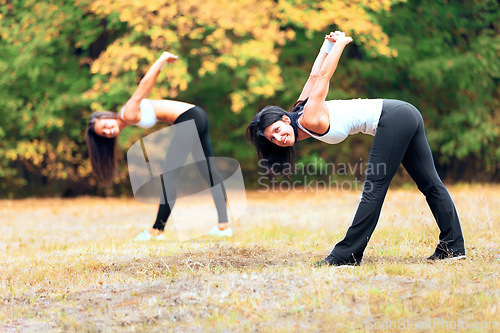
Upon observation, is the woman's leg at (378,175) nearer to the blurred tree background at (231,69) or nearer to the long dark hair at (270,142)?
the long dark hair at (270,142)

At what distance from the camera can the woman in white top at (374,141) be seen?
13.8 feet

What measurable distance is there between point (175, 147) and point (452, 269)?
10.8 ft

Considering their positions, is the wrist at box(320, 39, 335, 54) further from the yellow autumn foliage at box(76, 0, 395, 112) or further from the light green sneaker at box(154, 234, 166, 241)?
the yellow autumn foliage at box(76, 0, 395, 112)

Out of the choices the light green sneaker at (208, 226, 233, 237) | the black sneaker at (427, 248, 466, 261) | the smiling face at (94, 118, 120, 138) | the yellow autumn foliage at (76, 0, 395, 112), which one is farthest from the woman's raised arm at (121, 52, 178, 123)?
the yellow autumn foliage at (76, 0, 395, 112)

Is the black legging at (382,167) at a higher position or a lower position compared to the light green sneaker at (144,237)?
higher

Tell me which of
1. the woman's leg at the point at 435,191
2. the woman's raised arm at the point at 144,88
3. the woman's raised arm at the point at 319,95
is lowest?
the woman's leg at the point at 435,191

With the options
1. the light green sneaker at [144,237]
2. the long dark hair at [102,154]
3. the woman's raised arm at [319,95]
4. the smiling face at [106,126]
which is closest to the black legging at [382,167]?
the woman's raised arm at [319,95]

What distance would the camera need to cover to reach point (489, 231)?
5.73m

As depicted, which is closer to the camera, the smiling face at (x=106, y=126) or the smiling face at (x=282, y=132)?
the smiling face at (x=282, y=132)

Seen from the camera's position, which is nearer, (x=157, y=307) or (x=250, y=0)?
(x=157, y=307)

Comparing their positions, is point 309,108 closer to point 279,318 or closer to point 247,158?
point 279,318

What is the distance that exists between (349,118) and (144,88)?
2.45m

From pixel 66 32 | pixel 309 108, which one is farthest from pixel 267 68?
pixel 309 108

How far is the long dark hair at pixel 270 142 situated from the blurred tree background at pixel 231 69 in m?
6.21
